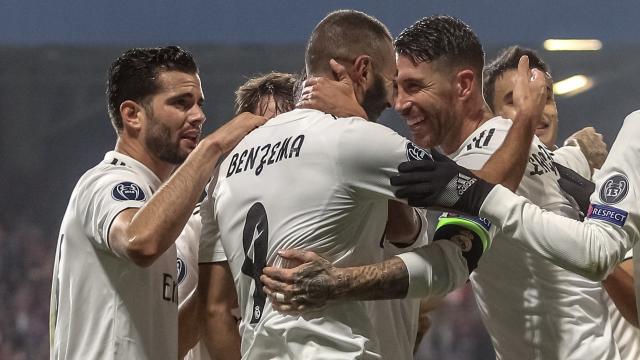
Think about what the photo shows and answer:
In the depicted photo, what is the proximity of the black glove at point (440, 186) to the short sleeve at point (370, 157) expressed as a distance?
0.07 ft

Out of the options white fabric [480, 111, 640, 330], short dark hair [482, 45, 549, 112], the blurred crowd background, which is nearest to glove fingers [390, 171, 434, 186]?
white fabric [480, 111, 640, 330]

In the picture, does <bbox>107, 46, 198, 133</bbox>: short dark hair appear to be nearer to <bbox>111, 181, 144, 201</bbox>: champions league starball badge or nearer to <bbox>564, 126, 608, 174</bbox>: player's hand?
<bbox>111, 181, 144, 201</bbox>: champions league starball badge

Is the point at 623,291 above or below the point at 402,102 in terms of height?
below

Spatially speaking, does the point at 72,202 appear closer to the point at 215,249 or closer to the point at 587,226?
the point at 215,249

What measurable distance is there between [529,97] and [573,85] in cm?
515

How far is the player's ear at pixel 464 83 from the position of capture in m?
2.82

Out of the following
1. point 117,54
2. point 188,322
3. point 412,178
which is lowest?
point 117,54

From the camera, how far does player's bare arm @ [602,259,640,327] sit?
3.06 metres

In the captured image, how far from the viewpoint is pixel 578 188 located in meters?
2.77

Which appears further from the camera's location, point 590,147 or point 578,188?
point 590,147

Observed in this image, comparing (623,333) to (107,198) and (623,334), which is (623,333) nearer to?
(623,334)

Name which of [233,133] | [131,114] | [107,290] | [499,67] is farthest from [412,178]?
[499,67]

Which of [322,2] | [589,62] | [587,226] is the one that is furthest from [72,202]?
[322,2]

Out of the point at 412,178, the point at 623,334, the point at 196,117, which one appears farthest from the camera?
the point at 623,334
